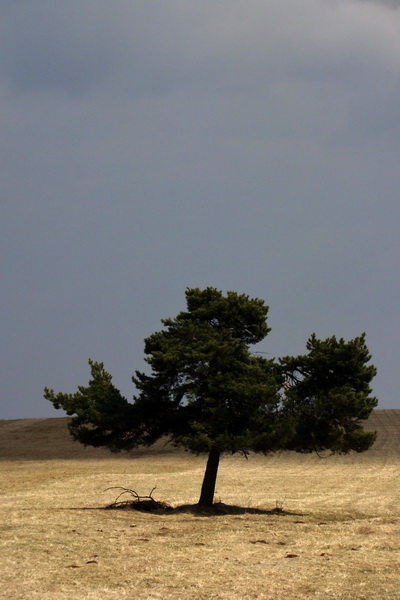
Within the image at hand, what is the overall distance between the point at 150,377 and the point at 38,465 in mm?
30163

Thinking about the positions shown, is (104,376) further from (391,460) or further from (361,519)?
(391,460)

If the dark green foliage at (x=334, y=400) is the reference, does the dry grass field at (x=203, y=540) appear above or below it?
below

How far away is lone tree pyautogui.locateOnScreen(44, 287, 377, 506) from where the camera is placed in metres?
28.5

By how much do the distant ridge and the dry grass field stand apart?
13.0 metres

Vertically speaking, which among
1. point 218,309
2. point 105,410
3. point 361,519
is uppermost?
point 218,309

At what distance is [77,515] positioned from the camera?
26172mm

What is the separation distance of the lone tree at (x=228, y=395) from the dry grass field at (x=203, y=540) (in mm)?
3508

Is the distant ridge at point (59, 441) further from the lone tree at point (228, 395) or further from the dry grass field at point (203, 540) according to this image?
the lone tree at point (228, 395)

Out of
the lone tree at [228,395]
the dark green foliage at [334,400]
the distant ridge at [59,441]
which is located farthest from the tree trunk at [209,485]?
the distant ridge at [59,441]

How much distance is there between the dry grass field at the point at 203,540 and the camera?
49.9 ft

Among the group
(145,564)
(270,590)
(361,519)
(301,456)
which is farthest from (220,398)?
(301,456)

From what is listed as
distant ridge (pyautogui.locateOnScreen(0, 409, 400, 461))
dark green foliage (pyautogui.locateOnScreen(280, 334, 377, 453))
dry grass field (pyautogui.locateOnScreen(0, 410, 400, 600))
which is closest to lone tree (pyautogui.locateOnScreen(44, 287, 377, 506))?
dark green foliage (pyautogui.locateOnScreen(280, 334, 377, 453))

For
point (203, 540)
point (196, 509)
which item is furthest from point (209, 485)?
point (203, 540)

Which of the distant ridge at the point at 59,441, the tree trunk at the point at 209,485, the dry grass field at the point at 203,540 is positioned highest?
the distant ridge at the point at 59,441
